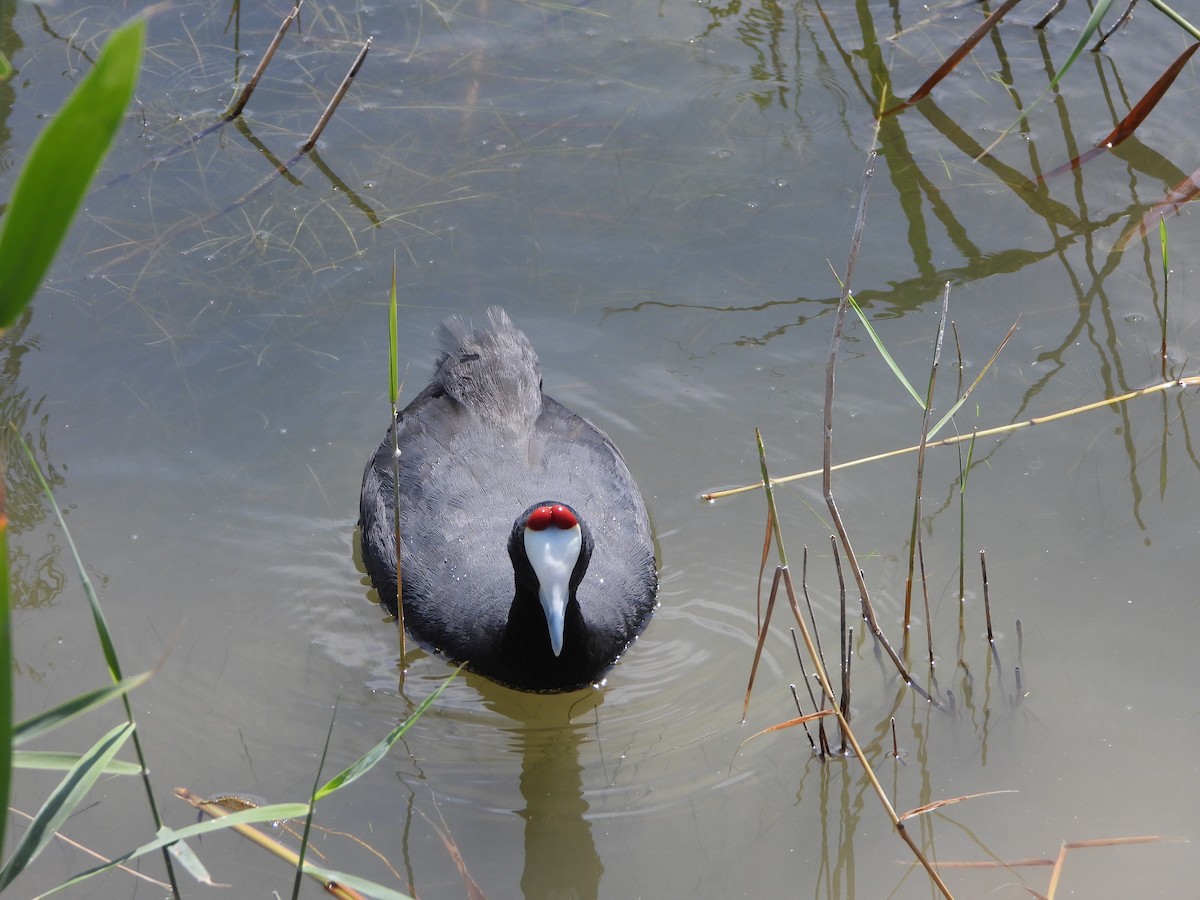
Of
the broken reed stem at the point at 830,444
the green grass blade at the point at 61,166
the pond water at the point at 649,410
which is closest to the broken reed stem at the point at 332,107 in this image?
the pond water at the point at 649,410

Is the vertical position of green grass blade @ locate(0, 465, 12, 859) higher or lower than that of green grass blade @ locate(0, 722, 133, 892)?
higher

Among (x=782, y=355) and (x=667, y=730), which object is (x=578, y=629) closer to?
(x=667, y=730)

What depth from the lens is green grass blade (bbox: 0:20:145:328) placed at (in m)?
1.06

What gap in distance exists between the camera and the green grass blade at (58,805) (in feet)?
6.10

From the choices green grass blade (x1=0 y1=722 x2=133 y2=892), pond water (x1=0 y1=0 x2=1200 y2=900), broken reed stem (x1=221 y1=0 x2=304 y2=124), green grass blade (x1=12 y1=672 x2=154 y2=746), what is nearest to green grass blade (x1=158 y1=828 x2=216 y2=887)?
green grass blade (x1=0 y1=722 x2=133 y2=892)

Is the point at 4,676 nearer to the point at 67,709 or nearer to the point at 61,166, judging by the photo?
the point at 67,709

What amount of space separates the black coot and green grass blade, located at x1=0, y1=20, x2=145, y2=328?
201 cm

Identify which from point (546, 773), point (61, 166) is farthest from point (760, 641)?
point (61, 166)

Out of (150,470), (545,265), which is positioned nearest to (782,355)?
(545,265)

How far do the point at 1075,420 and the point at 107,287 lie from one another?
11.3 ft

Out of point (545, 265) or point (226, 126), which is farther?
point (226, 126)

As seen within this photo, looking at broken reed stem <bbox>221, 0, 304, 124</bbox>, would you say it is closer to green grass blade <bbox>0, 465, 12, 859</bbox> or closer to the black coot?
the black coot

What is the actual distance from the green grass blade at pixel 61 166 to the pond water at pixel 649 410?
1.65 m

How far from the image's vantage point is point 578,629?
3.36 m
